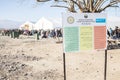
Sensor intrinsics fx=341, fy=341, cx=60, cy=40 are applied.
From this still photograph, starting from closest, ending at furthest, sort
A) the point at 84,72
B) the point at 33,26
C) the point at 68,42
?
the point at 68,42 → the point at 84,72 → the point at 33,26

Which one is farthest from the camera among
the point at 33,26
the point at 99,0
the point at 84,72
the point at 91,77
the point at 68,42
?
the point at 33,26

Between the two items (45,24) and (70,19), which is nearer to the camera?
(70,19)

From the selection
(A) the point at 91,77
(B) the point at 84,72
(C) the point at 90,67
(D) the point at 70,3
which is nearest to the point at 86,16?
(A) the point at 91,77

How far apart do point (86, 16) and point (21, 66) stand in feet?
24.8

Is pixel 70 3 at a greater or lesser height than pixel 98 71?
greater

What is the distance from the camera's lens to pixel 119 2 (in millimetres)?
27547

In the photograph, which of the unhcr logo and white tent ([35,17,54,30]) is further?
white tent ([35,17,54,30])

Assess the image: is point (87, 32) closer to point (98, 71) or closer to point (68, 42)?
point (68, 42)

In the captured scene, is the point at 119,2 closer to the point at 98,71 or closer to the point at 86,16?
the point at 98,71

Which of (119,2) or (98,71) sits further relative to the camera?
(119,2)

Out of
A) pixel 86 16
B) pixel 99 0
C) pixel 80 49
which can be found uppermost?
pixel 99 0

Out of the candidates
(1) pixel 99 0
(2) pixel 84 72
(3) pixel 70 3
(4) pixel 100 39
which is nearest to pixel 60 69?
(2) pixel 84 72

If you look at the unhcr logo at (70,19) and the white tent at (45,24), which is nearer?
the unhcr logo at (70,19)

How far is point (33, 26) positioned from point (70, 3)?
45.4 meters
